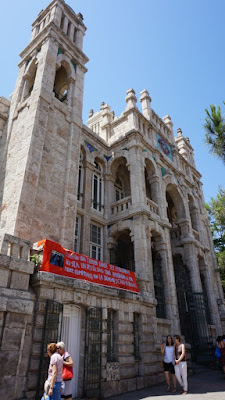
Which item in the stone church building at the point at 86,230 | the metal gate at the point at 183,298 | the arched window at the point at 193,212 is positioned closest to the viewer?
the stone church building at the point at 86,230

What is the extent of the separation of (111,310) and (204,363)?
833 cm

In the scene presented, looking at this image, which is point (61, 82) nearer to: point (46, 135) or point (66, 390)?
point (46, 135)

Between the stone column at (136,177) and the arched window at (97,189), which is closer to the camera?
the stone column at (136,177)

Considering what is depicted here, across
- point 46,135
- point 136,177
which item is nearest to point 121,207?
point 136,177

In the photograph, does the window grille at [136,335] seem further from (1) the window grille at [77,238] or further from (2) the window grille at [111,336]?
(1) the window grille at [77,238]

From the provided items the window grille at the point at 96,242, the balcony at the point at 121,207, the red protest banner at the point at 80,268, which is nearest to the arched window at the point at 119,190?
the balcony at the point at 121,207

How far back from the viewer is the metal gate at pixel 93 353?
865 cm

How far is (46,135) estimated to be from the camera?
44.2ft

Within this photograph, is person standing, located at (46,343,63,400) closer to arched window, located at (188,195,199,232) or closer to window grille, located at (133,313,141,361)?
window grille, located at (133,313,141,361)

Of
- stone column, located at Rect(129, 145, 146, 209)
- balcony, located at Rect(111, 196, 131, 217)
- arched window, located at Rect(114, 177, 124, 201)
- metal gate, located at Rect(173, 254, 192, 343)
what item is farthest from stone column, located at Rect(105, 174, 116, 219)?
metal gate, located at Rect(173, 254, 192, 343)

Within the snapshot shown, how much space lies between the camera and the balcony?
648 inches

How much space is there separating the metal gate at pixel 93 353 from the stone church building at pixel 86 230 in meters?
0.03

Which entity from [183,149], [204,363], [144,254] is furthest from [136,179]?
[183,149]

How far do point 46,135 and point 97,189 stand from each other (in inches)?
209
